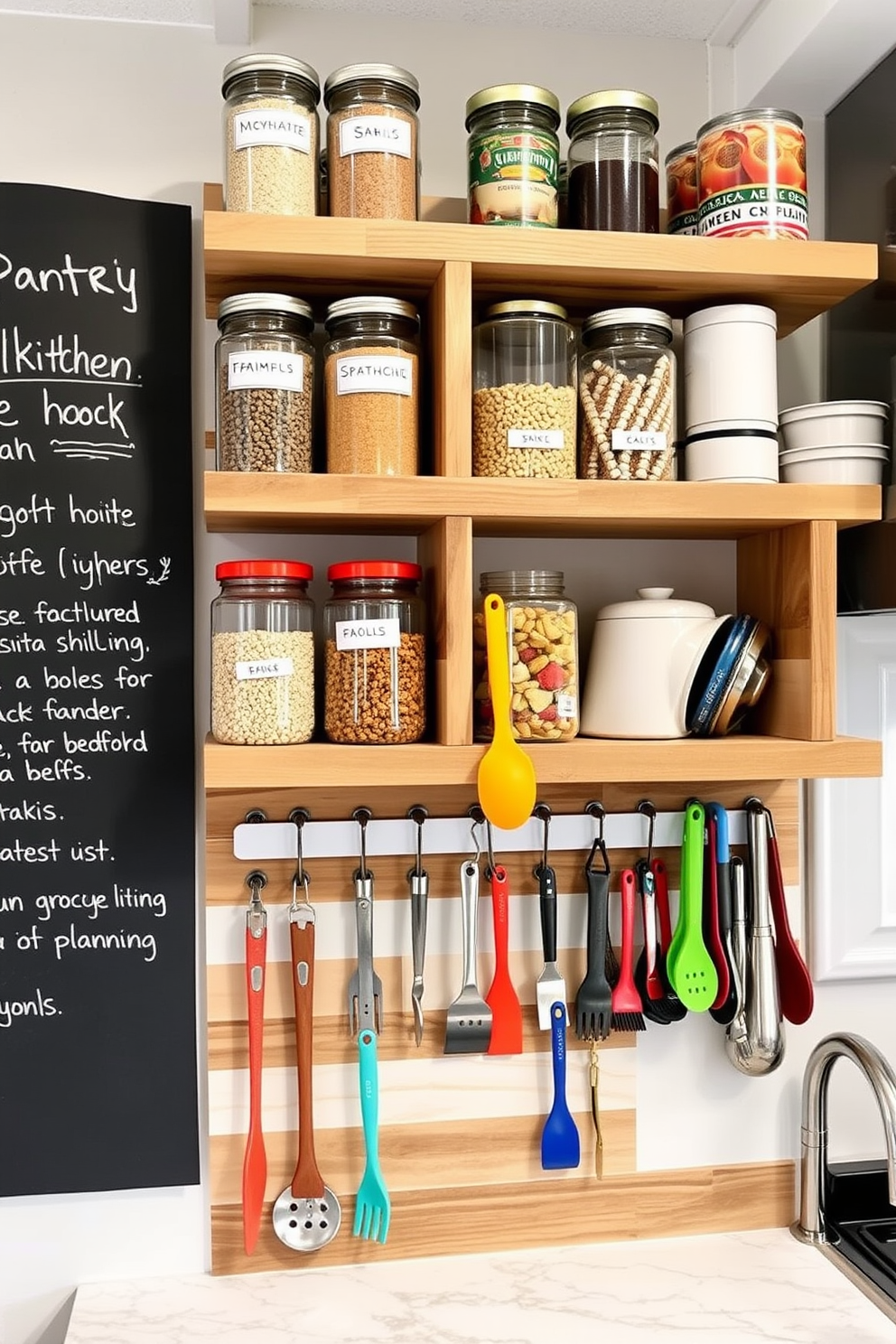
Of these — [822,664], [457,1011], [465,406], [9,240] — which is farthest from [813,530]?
[9,240]

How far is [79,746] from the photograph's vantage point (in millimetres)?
1309

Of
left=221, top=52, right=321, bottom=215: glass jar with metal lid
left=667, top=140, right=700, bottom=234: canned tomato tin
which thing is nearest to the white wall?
left=667, top=140, right=700, bottom=234: canned tomato tin

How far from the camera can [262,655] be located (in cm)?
111

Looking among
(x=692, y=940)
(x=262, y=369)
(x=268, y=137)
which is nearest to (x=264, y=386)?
(x=262, y=369)

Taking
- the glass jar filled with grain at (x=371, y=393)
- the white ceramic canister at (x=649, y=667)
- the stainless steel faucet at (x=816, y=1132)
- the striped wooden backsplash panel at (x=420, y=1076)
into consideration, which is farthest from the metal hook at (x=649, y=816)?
the glass jar filled with grain at (x=371, y=393)

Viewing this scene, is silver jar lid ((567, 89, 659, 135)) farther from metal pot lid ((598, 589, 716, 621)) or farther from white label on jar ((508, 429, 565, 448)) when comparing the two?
metal pot lid ((598, 589, 716, 621))

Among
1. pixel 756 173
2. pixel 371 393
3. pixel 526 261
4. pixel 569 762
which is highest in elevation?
pixel 756 173

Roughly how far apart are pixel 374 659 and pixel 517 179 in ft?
1.68

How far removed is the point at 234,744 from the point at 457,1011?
0.46 m

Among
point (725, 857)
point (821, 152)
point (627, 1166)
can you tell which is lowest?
point (627, 1166)

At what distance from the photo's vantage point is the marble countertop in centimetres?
120

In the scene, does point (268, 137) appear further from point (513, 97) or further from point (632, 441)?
point (632, 441)

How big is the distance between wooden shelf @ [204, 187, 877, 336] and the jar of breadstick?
0.15 ft

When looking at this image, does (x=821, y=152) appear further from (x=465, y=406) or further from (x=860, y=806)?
(x=860, y=806)
